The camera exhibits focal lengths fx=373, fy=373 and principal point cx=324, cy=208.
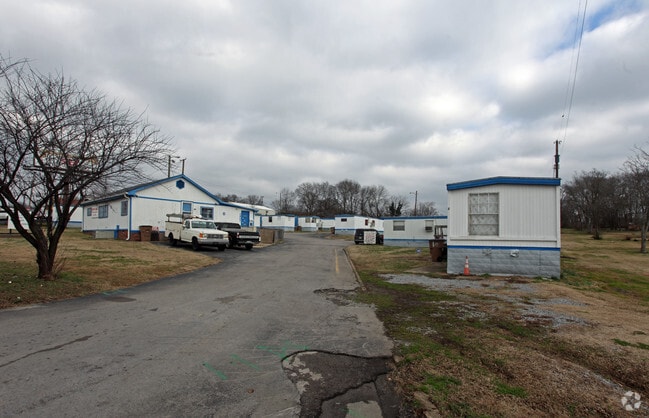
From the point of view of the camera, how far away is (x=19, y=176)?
9203 millimetres

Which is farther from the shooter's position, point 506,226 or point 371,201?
point 371,201

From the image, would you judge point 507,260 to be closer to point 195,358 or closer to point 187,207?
point 195,358

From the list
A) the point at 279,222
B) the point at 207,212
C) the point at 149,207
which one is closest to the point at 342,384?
the point at 149,207

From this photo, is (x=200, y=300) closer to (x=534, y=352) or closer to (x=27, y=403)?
(x=27, y=403)

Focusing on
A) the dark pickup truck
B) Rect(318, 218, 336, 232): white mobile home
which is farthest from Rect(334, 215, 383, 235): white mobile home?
the dark pickup truck

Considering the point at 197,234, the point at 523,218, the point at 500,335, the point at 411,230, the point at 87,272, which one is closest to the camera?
the point at 500,335

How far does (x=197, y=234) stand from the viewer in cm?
2147

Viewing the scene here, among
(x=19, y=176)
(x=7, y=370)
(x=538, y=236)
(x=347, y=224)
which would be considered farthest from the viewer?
(x=347, y=224)

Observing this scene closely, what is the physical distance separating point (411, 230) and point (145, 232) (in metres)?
21.1

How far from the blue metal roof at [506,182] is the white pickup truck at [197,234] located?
13.5 meters

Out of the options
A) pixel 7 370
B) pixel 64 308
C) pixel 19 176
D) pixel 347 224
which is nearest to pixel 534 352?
pixel 7 370

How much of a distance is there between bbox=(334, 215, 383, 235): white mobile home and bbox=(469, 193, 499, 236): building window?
3925 cm

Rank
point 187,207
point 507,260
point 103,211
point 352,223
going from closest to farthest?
point 507,260
point 187,207
point 103,211
point 352,223

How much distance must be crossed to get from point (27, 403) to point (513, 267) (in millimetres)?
13815
